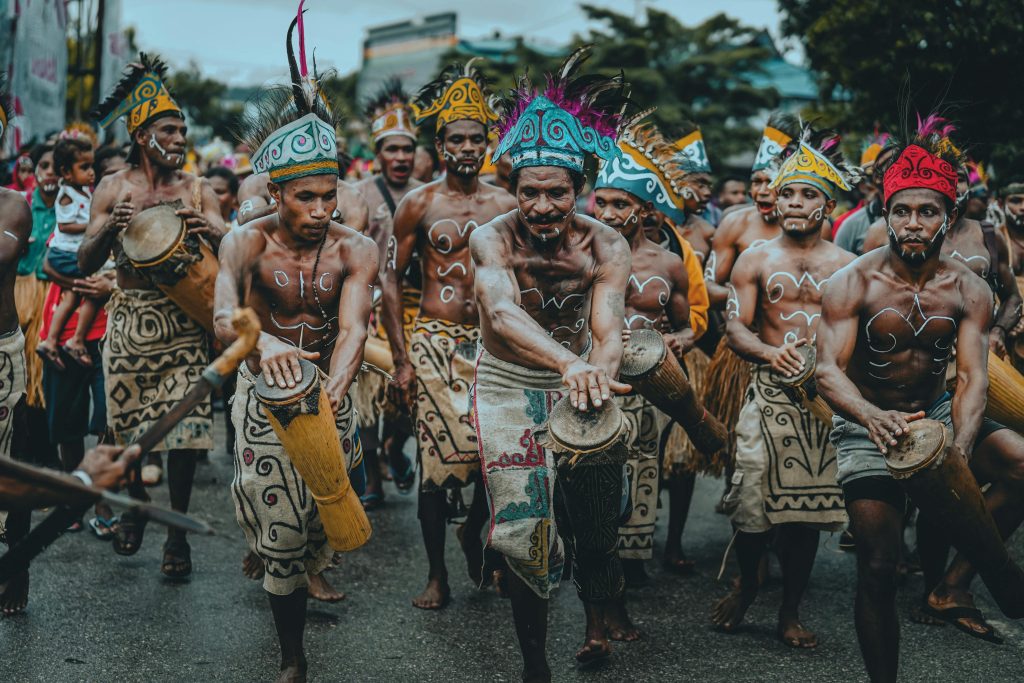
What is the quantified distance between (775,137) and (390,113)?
2.81 metres

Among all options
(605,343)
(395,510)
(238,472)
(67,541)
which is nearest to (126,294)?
(67,541)

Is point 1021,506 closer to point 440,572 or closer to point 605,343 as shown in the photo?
point 605,343

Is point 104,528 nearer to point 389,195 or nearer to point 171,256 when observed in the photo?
point 171,256

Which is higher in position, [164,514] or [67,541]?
[164,514]

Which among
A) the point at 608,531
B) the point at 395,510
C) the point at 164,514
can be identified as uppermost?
the point at 164,514

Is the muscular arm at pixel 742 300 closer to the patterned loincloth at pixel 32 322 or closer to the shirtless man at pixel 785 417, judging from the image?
the shirtless man at pixel 785 417

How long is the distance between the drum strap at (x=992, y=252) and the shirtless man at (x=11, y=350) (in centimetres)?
501

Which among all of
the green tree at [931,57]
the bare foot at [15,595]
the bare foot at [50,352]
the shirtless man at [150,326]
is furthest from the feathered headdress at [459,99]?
the green tree at [931,57]

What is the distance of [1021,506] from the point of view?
502cm

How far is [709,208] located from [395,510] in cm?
388

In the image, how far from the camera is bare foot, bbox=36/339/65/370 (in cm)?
683

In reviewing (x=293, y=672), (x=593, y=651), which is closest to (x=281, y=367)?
(x=293, y=672)

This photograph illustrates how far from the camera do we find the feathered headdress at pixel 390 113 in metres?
8.37

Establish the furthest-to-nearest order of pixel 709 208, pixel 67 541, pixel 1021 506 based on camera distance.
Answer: pixel 709 208 → pixel 67 541 → pixel 1021 506
